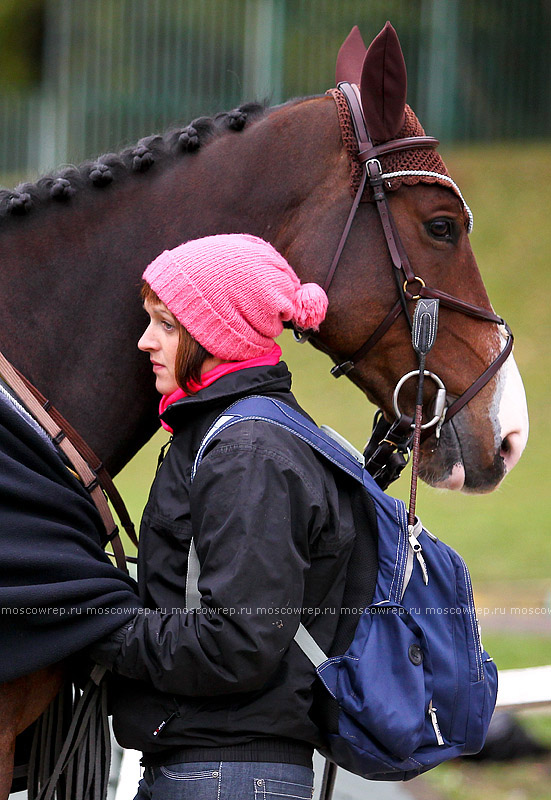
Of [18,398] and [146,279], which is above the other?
[146,279]

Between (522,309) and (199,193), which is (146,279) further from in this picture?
(522,309)

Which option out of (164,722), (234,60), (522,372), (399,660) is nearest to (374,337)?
(399,660)

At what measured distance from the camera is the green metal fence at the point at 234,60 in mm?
15555

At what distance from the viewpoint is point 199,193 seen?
7.57ft

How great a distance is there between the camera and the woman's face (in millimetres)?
2092

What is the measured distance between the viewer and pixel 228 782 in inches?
75.0

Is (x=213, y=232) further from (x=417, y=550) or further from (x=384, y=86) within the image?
(x=417, y=550)

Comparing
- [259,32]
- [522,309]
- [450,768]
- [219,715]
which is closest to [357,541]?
[219,715]

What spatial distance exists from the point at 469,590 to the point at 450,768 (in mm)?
3097

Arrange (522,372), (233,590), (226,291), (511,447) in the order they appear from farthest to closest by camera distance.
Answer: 1. (522,372)
2. (511,447)
3. (226,291)
4. (233,590)

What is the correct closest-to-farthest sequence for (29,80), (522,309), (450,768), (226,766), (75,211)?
(226,766), (75,211), (450,768), (522,309), (29,80)

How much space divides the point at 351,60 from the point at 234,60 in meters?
14.0

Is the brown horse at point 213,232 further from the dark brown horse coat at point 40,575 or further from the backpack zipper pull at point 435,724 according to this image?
the backpack zipper pull at point 435,724

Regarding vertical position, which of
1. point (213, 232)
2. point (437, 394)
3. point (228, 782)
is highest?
point (213, 232)
